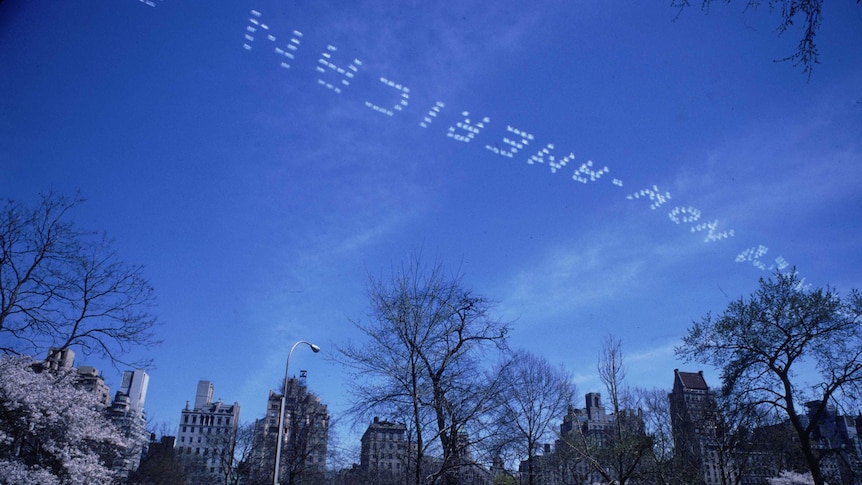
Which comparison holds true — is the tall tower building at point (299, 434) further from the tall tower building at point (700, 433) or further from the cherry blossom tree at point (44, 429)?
the tall tower building at point (700, 433)

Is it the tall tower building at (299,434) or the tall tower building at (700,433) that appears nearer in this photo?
the tall tower building at (700,433)

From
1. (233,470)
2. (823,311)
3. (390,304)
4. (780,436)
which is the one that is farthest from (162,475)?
(823,311)

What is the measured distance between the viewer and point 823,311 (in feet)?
62.1

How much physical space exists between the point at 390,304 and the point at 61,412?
51.3 ft

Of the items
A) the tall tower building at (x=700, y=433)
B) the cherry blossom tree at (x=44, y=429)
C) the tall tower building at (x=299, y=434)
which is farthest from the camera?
the tall tower building at (x=299, y=434)

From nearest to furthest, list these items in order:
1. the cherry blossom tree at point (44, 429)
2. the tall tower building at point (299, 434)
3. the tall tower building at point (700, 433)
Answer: the cherry blossom tree at point (44, 429)
the tall tower building at point (700, 433)
the tall tower building at point (299, 434)

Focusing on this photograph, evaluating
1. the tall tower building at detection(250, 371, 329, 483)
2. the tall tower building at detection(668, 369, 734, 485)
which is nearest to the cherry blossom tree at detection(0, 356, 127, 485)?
the tall tower building at detection(250, 371, 329, 483)

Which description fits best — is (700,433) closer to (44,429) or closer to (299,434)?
(299,434)

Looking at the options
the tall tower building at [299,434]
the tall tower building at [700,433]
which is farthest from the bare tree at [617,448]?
the tall tower building at [299,434]

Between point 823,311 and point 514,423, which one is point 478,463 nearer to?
point 514,423

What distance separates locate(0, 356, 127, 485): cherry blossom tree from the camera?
1828cm

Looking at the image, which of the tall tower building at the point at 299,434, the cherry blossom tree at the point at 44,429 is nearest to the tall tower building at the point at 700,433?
the tall tower building at the point at 299,434

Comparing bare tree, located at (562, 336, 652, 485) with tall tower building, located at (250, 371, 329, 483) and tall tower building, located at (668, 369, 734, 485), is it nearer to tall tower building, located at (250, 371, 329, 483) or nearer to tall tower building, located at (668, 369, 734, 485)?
tall tower building, located at (668, 369, 734, 485)

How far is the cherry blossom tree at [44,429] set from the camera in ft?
60.0
